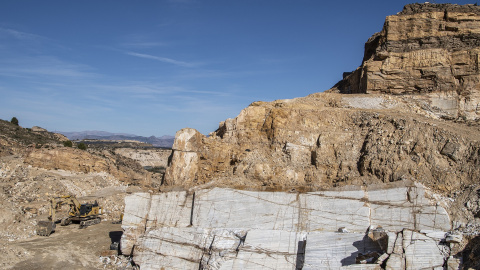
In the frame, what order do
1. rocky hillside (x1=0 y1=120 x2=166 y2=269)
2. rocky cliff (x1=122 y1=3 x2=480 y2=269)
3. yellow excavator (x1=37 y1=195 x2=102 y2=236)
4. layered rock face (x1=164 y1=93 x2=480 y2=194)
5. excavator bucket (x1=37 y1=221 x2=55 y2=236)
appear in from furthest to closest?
1. yellow excavator (x1=37 y1=195 x2=102 y2=236)
2. excavator bucket (x1=37 y1=221 x2=55 y2=236)
3. rocky hillside (x1=0 y1=120 x2=166 y2=269)
4. layered rock face (x1=164 y1=93 x2=480 y2=194)
5. rocky cliff (x1=122 y1=3 x2=480 y2=269)

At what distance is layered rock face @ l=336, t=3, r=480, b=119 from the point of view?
62.7 ft

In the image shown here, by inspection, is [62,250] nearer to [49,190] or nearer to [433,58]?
[49,190]

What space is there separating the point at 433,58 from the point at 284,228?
12568 mm

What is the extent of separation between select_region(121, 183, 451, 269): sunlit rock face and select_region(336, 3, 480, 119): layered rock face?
903 centimetres

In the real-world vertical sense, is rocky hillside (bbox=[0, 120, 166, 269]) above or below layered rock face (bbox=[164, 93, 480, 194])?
below

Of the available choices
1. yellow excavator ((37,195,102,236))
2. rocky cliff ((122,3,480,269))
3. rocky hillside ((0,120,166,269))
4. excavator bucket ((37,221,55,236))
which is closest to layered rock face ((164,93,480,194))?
rocky cliff ((122,3,480,269))

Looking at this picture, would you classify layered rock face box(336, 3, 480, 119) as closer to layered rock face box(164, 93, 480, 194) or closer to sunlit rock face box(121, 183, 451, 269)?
layered rock face box(164, 93, 480, 194)

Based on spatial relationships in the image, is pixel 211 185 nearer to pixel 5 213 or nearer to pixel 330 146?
pixel 330 146

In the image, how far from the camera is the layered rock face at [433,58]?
1911 centimetres

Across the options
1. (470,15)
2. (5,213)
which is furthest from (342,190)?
(5,213)

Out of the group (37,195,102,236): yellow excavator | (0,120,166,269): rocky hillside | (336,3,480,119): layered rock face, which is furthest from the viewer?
(37,195,102,236): yellow excavator

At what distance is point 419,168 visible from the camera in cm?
1313

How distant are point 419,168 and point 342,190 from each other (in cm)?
268

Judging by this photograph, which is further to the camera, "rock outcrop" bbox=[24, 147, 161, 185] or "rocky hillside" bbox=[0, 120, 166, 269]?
"rock outcrop" bbox=[24, 147, 161, 185]
